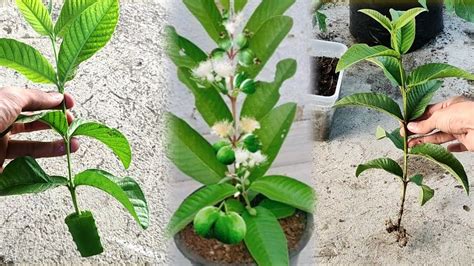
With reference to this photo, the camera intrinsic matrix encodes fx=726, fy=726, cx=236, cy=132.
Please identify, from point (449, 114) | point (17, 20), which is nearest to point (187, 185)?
point (449, 114)

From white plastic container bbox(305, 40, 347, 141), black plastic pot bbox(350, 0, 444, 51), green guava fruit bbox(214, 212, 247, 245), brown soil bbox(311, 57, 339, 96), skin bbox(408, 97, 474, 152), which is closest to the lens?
green guava fruit bbox(214, 212, 247, 245)

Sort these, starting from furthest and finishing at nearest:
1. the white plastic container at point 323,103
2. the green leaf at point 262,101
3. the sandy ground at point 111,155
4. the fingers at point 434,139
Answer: the white plastic container at point 323,103, the sandy ground at point 111,155, the fingers at point 434,139, the green leaf at point 262,101

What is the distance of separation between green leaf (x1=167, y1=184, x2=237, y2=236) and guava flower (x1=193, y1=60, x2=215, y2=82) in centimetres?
15

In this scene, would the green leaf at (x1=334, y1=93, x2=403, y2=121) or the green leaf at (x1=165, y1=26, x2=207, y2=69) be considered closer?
the green leaf at (x1=165, y1=26, x2=207, y2=69)

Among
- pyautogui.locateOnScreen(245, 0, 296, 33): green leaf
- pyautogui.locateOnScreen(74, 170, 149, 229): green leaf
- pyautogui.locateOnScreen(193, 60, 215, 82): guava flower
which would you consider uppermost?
pyautogui.locateOnScreen(245, 0, 296, 33): green leaf

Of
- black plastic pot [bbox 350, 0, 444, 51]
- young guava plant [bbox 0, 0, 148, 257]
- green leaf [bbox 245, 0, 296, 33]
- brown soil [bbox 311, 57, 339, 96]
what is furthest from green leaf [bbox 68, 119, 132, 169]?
black plastic pot [bbox 350, 0, 444, 51]

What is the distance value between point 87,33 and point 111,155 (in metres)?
0.80

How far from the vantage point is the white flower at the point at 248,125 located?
991 millimetres

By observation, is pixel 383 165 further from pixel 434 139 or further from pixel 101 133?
pixel 101 133

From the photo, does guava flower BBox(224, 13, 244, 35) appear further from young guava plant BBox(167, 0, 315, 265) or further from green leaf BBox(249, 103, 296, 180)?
green leaf BBox(249, 103, 296, 180)

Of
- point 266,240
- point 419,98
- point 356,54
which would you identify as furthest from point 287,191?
point 419,98

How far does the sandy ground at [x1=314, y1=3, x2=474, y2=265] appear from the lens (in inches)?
64.4

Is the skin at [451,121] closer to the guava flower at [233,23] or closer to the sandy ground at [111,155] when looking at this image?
the guava flower at [233,23]

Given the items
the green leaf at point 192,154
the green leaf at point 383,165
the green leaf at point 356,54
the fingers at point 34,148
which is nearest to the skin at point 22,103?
the fingers at point 34,148
